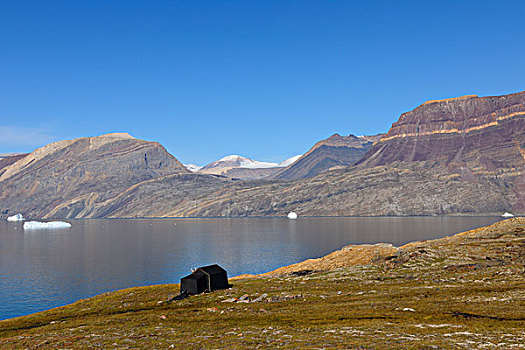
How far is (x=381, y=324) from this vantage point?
39.8m

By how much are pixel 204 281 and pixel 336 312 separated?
28082 mm

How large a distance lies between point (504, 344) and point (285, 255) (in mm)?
145000

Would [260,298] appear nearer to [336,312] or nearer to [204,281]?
[204,281]

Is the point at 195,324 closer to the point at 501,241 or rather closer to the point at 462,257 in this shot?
the point at 462,257

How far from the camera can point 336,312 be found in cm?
4738

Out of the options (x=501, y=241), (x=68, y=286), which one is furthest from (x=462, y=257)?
(x=68, y=286)

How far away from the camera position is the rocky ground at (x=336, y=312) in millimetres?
35656

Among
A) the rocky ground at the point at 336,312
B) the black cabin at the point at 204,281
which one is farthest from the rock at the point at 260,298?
the black cabin at the point at 204,281

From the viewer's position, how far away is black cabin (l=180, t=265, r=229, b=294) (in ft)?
224

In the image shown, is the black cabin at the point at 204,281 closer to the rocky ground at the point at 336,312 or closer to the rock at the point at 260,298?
the rocky ground at the point at 336,312

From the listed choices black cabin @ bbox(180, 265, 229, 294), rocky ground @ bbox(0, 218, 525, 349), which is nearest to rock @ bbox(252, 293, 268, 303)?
rocky ground @ bbox(0, 218, 525, 349)

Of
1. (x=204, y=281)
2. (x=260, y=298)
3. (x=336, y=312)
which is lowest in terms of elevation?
(x=260, y=298)

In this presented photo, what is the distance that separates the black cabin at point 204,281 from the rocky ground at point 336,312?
2.72 m

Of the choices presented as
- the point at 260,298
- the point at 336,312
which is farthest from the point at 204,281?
the point at 336,312
